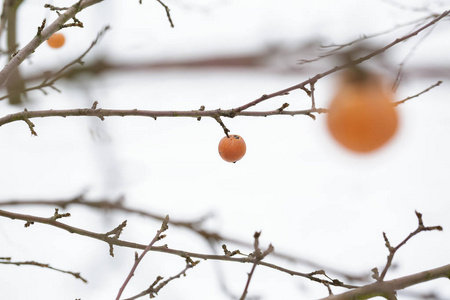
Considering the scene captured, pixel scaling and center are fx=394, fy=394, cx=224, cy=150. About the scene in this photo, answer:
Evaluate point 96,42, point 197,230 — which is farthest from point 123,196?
point 96,42

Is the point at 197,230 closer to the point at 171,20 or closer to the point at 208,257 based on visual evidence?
the point at 208,257

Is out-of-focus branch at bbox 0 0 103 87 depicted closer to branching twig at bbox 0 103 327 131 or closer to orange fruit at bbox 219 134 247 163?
branching twig at bbox 0 103 327 131

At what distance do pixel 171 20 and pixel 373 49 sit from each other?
4.92 feet

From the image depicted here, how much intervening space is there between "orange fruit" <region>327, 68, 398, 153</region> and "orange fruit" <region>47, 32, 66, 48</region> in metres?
2.07

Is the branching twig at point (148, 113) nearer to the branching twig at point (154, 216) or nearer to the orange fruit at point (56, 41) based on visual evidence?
the orange fruit at point (56, 41)

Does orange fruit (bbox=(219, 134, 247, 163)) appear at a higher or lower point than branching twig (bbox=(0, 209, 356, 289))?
higher

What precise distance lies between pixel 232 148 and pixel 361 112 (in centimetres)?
104

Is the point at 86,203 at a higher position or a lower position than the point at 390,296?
higher

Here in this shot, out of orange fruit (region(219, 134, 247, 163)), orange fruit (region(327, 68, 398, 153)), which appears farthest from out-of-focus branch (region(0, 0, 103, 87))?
orange fruit (region(327, 68, 398, 153))

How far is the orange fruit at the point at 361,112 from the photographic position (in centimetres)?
100

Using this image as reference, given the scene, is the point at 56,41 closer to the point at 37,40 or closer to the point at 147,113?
the point at 37,40

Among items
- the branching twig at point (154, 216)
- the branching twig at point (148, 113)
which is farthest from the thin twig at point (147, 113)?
the branching twig at point (154, 216)

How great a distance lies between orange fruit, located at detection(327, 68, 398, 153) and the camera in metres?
1.00

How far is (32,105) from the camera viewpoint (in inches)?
103
